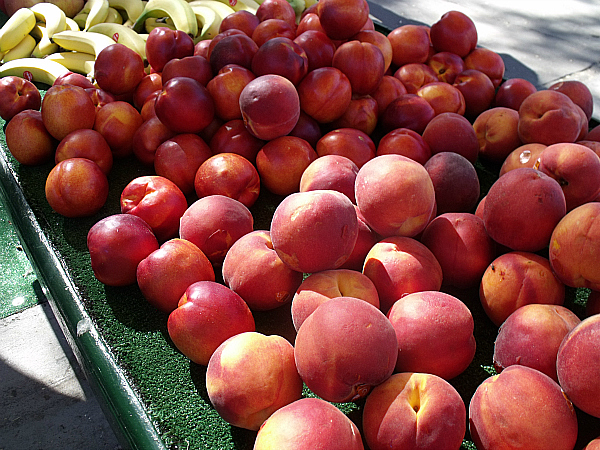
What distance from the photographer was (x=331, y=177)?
1.14 meters

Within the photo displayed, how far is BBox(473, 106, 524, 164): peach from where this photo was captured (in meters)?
1.49

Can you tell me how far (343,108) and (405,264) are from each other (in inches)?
28.2

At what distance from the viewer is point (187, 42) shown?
167 centimetres

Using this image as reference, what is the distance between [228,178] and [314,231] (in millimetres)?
443

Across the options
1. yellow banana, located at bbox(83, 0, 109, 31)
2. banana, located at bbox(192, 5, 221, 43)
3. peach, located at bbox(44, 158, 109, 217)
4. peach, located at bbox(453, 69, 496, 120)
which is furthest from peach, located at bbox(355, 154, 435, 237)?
yellow banana, located at bbox(83, 0, 109, 31)

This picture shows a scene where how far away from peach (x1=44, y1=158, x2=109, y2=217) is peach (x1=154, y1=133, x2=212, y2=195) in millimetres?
177

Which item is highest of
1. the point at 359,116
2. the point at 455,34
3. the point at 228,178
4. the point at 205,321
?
the point at 455,34

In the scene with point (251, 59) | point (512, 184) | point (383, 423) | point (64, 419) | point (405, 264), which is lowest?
point (64, 419)

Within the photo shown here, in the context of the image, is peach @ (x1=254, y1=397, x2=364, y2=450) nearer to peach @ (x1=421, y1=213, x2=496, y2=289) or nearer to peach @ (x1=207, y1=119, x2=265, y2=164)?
peach @ (x1=421, y1=213, x2=496, y2=289)

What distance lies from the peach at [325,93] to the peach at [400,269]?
2.02 ft

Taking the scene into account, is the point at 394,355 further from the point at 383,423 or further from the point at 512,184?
the point at 512,184

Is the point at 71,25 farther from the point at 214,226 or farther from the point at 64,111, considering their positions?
the point at 214,226

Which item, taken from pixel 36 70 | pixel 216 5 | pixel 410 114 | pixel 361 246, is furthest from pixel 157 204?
pixel 216 5

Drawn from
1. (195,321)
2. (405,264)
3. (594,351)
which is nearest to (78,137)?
(195,321)
